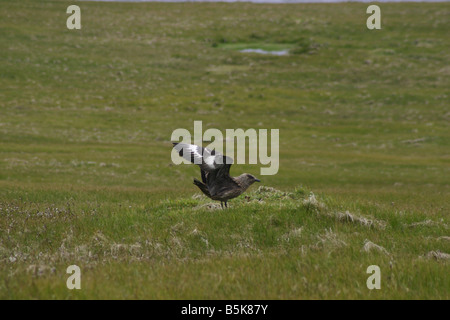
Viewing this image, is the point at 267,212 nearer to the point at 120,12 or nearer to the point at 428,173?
the point at 428,173

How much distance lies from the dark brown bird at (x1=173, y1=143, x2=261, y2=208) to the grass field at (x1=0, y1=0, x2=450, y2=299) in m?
0.58

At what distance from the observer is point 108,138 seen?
1789 inches

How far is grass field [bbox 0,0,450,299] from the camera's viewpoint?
6859 mm

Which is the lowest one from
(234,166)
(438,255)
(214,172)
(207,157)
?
(234,166)

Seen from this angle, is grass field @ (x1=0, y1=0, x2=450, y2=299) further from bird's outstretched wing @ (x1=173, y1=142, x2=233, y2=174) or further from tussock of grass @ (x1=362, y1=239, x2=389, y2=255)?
bird's outstretched wing @ (x1=173, y1=142, x2=233, y2=174)

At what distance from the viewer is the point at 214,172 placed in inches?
383

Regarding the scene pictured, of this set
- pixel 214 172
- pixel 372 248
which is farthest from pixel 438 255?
pixel 214 172

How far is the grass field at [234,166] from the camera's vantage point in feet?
22.5

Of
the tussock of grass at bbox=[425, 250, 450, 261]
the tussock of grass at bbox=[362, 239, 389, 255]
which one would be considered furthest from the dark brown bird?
the tussock of grass at bbox=[425, 250, 450, 261]

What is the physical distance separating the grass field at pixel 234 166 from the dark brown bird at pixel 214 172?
0.58 meters

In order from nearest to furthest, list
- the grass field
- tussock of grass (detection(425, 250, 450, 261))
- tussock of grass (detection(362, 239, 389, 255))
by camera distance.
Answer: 1. the grass field
2. tussock of grass (detection(425, 250, 450, 261))
3. tussock of grass (detection(362, 239, 389, 255))

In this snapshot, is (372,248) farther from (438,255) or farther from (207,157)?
(207,157)

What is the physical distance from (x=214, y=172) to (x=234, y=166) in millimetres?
24049
